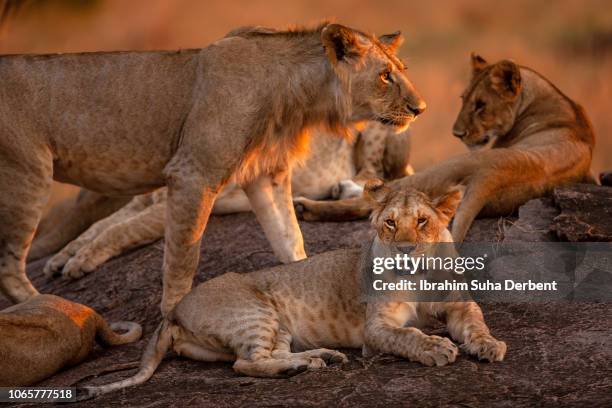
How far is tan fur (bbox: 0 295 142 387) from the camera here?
17.1 feet

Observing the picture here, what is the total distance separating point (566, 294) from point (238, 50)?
73.9 inches

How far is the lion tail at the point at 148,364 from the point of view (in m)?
4.97

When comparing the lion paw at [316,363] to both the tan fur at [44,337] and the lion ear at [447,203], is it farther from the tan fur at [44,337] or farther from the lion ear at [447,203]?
the tan fur at [44,337]

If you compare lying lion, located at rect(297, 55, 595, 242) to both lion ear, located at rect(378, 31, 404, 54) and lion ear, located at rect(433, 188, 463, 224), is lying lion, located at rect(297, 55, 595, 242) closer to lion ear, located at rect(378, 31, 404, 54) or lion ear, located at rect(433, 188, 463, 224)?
lion ear, located at rect(378, 31, 404, 54)

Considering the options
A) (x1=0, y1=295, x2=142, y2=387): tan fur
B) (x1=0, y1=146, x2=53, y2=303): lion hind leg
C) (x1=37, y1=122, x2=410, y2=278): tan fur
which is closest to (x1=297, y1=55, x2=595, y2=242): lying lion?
(x1=37, y1=122, x2=410, y2=278): tan fur

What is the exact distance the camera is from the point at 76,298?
6809 mm

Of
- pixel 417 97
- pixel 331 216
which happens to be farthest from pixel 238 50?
pixel 331 216

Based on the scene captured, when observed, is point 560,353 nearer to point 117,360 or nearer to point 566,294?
point 566,294

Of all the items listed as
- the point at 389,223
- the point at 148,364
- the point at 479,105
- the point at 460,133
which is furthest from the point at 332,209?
the point at 148,364

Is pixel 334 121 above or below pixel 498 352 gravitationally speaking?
above

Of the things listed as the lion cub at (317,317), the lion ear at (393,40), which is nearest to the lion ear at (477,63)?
the lion ear at (393,40)

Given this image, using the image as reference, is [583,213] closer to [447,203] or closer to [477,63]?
[447,203]

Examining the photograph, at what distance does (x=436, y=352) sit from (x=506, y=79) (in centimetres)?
298

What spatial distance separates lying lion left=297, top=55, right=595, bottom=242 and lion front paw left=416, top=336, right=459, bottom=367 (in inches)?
56.2
